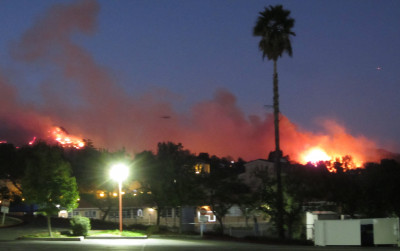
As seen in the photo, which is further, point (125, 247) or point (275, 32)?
point (275, 32)

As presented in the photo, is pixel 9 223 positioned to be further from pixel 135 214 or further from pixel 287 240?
pixel 287 240

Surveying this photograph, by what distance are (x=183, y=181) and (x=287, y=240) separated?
1200 cm

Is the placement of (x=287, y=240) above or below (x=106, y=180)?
below

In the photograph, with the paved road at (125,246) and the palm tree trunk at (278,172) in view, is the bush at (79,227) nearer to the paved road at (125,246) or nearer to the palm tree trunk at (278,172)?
the paved road at (125,246)

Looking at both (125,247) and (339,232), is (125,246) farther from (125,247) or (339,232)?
(339,232)

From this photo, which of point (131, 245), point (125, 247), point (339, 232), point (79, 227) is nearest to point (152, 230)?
point (79, 227)

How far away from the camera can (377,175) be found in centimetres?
4688

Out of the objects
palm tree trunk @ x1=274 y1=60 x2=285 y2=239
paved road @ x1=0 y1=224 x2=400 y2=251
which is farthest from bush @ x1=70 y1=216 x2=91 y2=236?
palm tree trunk @ x1=274 y1=60 x2=285 y2=239

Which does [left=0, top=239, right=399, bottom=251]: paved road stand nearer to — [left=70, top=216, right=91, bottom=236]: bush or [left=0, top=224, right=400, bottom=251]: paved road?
[left=0, top=224, right=400, bottom=251]: paved road

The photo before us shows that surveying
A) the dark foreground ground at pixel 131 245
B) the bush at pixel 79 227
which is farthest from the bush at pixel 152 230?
the bush at pixel 79 227

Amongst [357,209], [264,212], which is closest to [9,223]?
[264,212]

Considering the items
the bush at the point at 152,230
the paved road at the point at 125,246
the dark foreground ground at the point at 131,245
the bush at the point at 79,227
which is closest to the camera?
the paved road at the point at 125,246

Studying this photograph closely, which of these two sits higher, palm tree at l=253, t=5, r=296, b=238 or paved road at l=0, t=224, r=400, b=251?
palm tree at l=253, t=5, r=296, b=238

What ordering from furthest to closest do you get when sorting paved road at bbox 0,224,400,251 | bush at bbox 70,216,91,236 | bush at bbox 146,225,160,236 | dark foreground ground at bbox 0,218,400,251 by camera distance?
bush at bbox 146,225,160,236, bush at bbox 70,216,91,236, dark foreground ground at bbox 0,218,400,251, paved road at bbox 0,224,400,251
